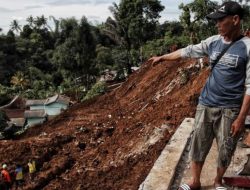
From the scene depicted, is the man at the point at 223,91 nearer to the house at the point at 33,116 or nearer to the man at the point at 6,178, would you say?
the man at the point at 6,178

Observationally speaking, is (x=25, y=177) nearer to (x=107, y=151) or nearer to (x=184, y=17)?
(x=107, y=151)

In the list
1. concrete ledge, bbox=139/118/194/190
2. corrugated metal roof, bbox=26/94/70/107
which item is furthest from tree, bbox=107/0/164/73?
concrete ledge, bbox=139/118/194/190

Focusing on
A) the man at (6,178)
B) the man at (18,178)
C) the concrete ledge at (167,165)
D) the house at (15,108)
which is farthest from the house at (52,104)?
the concrete ledge at (167,165)

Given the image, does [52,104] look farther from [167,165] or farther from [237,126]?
[237,126]

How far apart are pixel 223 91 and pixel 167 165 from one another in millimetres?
1267

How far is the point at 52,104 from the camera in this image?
31.0 m

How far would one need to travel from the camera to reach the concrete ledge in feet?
12.9

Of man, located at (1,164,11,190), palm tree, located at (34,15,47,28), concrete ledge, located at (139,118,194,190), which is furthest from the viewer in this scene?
palm tree, located at (34,15,47,28)

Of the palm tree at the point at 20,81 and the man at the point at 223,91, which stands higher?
the man at the point at 223,91

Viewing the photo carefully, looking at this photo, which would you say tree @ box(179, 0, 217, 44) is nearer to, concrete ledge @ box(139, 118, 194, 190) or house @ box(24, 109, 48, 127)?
house @ box(24, 109, 48, 127)

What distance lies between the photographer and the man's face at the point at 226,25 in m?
3.17

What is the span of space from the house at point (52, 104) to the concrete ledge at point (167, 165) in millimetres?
25062

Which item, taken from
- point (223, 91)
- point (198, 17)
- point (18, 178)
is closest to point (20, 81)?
point (198, 17)

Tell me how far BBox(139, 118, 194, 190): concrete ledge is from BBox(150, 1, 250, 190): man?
1.11 feet
